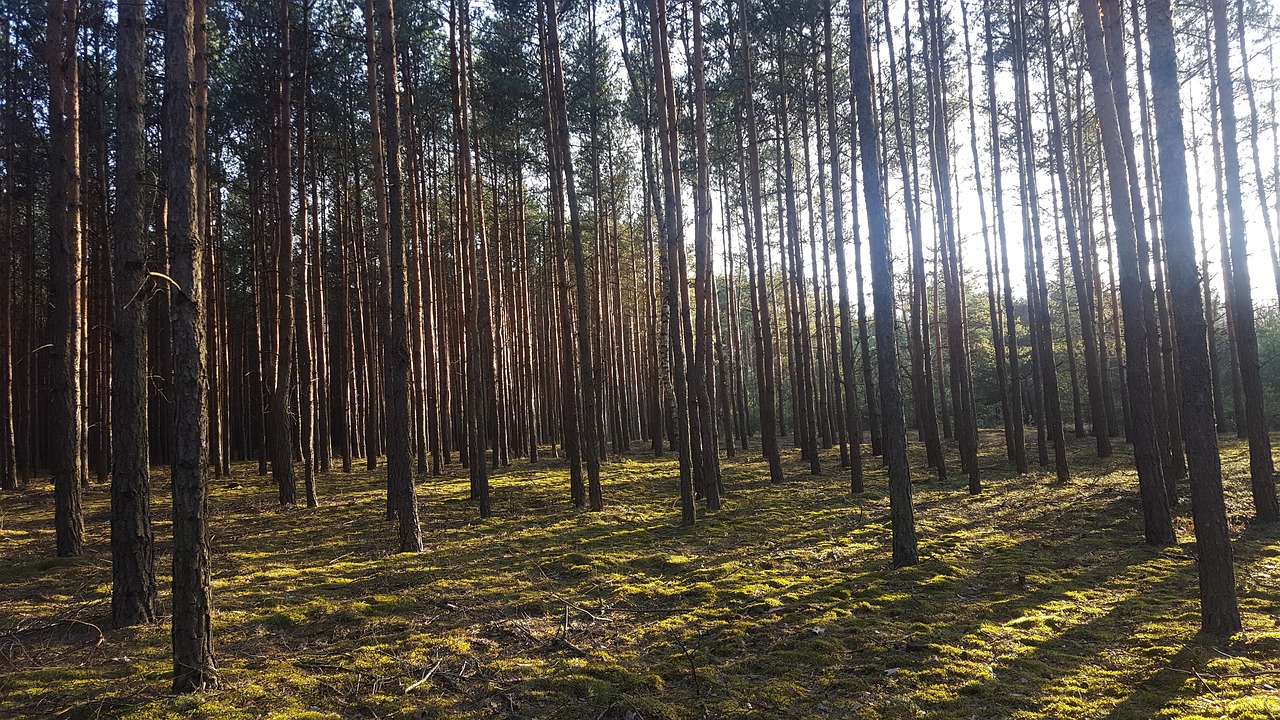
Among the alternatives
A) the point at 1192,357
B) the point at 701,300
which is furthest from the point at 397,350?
the point at 1192,357

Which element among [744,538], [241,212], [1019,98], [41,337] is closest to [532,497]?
[744,538]

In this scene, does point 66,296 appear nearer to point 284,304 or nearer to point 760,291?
point 284,304

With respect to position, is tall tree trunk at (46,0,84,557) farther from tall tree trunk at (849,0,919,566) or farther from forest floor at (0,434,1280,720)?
tall tree trunk at (849,0,919,566)

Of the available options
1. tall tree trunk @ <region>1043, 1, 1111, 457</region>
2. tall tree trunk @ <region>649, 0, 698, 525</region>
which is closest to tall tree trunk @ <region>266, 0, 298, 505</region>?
tall tree trunk @ <region>649, 0, 698, 525</region>

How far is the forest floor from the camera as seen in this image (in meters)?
4.00

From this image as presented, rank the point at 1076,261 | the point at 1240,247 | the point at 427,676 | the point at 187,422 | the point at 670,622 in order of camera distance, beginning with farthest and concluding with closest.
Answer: the point at 1076,261 → the point at 1240,247 → the point at 670,622 → the point at 427,676 → the point at 187,422

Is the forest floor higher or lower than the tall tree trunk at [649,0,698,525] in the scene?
lower

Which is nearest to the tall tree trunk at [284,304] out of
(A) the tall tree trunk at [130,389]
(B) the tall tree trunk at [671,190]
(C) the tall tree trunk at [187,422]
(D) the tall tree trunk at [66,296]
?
(D) the tall tree trunk at [66,296]

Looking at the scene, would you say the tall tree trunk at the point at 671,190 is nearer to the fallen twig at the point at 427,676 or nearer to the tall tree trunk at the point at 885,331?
the tall tree trunk at the point at 885,331

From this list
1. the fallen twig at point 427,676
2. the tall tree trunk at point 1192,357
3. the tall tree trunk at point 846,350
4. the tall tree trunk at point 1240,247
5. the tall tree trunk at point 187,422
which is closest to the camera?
the tall tree trunk at point 187,422

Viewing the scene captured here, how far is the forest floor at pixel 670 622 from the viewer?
4.00 m

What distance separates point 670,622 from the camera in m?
5.56

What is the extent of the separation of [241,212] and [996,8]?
2241 centimetres

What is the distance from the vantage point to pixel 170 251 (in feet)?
13.1
